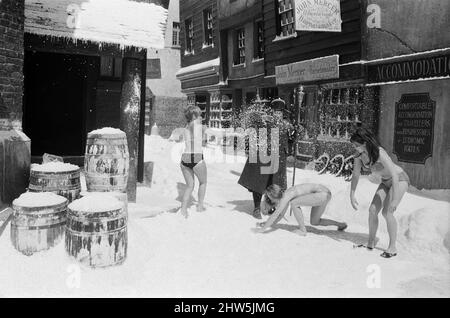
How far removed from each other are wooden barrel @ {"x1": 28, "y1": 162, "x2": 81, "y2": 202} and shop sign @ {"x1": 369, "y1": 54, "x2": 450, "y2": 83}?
6219 mm

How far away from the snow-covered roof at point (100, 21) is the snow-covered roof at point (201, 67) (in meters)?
9.79

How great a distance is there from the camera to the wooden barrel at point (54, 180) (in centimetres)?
512

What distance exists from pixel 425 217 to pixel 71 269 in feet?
14.2

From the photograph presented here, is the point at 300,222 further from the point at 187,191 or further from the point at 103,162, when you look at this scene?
the point at 103,162

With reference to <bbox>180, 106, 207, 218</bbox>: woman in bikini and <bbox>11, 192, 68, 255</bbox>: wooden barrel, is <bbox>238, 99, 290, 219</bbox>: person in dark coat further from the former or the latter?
<bbox>11, 192, 68, 255</bbox>: wooden barrel

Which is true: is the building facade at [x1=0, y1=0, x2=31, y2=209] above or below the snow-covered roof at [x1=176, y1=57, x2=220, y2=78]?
below

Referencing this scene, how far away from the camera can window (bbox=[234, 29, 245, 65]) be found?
1591 centimetres

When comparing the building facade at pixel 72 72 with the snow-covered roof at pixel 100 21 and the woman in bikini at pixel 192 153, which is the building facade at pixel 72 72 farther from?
the woman in bikini at pixel 192 153

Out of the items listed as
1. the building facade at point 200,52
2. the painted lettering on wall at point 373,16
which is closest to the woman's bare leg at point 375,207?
the painted lettering on wall at point 373,16

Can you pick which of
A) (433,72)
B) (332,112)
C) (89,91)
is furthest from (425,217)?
(89,91)

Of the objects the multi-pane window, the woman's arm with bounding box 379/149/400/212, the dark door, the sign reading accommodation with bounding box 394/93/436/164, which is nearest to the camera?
the woman's arm with bounding box 379/149/400/212

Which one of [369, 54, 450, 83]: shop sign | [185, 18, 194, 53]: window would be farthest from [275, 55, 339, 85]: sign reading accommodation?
[185, 18, 194, 53]: window

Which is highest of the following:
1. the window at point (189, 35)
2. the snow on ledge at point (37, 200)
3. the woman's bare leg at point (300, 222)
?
the window at point (189, 35)

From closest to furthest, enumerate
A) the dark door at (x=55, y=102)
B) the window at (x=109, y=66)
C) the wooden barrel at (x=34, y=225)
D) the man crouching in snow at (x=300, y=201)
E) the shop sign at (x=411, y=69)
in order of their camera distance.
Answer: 1. the wooden barrel at (x=34, y=225)
2. the man crouching in snow at (x=300, y=201)
3. the shop sign at (x=411, y=69)
4. the dark door at (x=55, y=102)
5. the window at (x=109, y=66)
